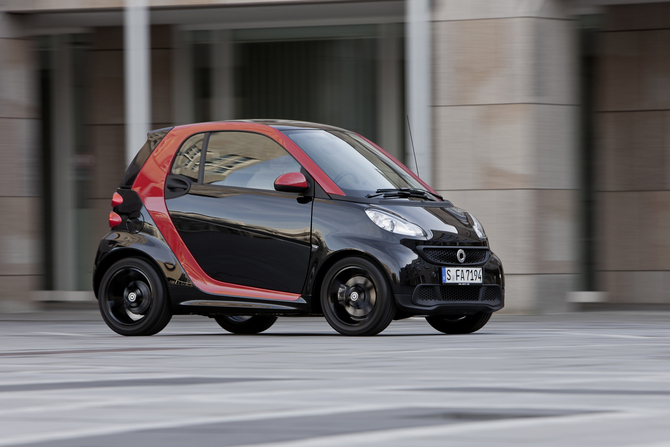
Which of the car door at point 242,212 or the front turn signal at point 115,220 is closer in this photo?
the car door at point 242,212

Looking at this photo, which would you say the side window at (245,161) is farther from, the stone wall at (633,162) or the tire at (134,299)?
the stone wall at (633,162)

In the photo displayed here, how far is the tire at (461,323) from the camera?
1009 cm

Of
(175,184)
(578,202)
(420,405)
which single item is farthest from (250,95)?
(420,405)

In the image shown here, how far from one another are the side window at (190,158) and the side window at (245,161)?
9 cm

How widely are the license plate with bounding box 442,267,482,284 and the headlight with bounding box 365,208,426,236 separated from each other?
342 mm

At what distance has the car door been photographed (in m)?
9.47

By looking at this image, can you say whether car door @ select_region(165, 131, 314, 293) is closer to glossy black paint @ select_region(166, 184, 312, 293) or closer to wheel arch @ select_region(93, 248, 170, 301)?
glossy black paint @ select_region(166, 184, 312, 293)

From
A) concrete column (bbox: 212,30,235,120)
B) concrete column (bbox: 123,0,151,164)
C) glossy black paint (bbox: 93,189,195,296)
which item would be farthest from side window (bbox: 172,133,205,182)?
concrete column (bbox: 212,30,235,120)

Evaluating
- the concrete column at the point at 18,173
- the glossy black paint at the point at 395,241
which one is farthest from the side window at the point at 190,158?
the concrete column at the point at 18,173

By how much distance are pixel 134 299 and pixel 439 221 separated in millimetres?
2442

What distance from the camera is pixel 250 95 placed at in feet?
54.1

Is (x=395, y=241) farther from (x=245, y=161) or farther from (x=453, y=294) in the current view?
(x=245, y=161)

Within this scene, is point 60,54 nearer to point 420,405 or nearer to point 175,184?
point 175,184

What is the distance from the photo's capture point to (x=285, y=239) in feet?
31.1
